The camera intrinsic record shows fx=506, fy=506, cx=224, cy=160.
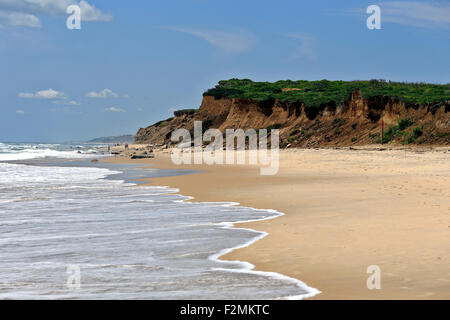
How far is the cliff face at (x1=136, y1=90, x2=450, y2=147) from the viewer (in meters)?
35.9

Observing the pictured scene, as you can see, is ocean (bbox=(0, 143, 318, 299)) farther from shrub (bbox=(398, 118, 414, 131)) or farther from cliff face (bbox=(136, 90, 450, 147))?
shrub (bbox=(398, 118, 414, 131))

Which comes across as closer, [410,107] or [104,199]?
[104,199]

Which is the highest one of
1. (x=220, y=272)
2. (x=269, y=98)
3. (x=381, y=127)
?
(x=269, y=98)

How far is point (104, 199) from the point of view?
14.0 metres

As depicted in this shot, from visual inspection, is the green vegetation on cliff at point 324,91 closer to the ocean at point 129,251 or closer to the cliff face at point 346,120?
the cliff face at point 346,120

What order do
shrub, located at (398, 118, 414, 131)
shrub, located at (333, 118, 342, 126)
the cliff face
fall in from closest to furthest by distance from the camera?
1. the cliff face
2. shrub, located at (398, 118, 414, 131)
3. shrub, located at (333, 118, 342, 126)

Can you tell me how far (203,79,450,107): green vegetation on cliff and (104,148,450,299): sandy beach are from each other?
27.3m

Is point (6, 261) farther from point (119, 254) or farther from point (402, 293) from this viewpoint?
point (402, 293)

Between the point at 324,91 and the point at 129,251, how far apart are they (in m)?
52.0

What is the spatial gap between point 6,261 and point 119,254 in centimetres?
147

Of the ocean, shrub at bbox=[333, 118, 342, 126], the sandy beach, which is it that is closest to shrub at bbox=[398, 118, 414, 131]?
shrub at bbox=[333, 118, 342, 126]

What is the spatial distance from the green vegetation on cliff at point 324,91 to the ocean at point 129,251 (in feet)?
105

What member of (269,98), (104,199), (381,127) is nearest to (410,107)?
(381,127)

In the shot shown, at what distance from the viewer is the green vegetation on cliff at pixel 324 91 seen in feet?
137
